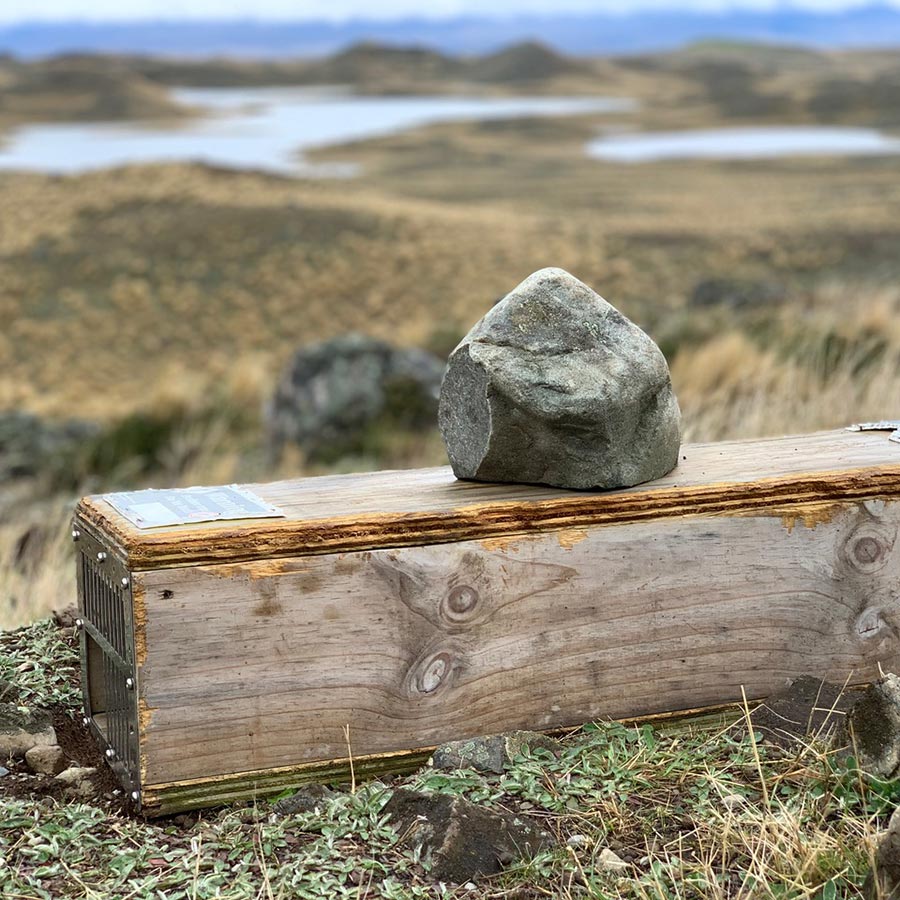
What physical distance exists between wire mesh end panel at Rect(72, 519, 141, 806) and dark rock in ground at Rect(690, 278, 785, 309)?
10735 millimetres

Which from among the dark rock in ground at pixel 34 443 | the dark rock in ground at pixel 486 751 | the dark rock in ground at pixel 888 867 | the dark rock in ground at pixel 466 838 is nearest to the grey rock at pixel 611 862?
the dark rock in ground at pixel 466 838

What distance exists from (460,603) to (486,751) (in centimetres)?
35

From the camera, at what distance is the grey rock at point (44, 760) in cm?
334

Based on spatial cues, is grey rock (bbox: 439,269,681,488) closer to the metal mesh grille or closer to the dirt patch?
the metal mesh grille

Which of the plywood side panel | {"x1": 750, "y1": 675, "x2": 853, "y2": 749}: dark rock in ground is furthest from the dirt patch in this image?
{"x1": 750, "y1": 675, "x2": 853, "y2": 749}: dark rock in ground

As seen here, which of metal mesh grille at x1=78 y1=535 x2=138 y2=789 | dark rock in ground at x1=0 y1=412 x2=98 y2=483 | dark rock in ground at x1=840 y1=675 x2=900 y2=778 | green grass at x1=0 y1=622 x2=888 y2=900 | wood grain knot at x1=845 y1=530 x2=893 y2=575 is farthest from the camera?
dark rock in ground at x1=0 y1=412 x2=98 y2=483

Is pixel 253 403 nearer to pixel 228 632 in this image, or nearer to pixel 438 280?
pixel 228 632

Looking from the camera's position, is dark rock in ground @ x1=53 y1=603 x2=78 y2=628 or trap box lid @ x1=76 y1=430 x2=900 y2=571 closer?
trap box lid @ x1=76 y1=430 x2=900 y2=571

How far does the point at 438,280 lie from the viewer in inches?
1431

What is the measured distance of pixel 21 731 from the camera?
3441 mm

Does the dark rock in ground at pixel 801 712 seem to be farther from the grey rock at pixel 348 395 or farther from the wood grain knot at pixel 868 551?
the grey rock at pixel 348 395

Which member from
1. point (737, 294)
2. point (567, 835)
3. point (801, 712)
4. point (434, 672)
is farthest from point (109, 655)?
point (737, 294)

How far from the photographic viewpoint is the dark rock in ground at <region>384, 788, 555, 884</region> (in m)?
2.80

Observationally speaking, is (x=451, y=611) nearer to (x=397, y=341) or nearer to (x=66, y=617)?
(x=66, y=617)
